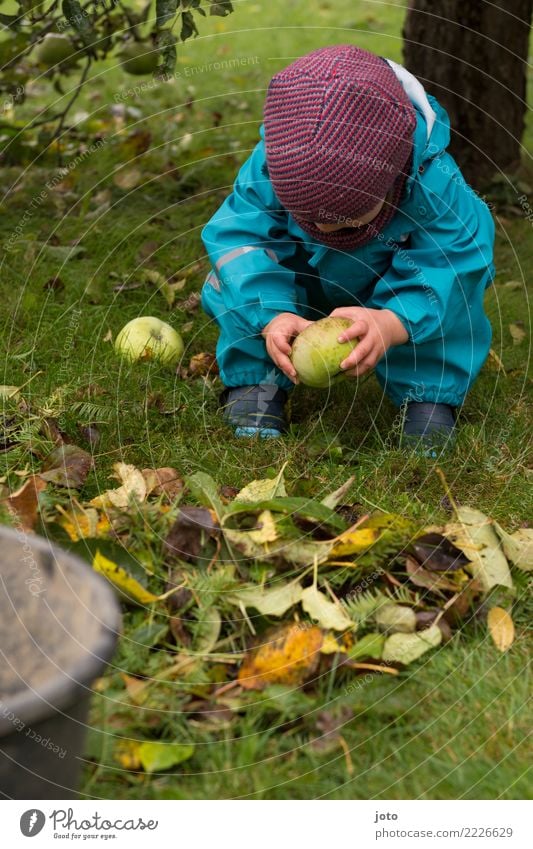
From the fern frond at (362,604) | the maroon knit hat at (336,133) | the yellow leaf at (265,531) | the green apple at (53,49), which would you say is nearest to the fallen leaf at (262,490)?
the yellow leaf at (265,531)

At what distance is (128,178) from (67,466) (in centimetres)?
201

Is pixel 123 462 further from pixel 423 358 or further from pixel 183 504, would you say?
pixel 423 358

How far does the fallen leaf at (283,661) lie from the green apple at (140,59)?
8.45 ft

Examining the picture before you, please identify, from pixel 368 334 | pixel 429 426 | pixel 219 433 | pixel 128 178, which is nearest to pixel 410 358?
pixel 429 426

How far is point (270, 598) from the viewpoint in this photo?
1.82 m

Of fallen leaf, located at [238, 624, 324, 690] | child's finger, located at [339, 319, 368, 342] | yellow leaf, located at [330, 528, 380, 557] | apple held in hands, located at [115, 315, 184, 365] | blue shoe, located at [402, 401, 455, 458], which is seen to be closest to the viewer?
fallen leaf, located at [238, 624, 324, 690]

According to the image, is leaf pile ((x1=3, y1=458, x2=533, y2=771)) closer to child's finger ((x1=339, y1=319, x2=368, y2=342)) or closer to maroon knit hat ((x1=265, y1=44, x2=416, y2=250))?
child's finger ((x1=339, y1=319, x2=368, y2=342))

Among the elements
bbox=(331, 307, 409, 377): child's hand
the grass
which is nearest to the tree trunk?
the grass

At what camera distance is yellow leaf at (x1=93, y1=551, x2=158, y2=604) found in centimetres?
177

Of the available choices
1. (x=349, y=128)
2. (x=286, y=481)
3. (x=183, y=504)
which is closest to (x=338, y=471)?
(x=286, y=481)

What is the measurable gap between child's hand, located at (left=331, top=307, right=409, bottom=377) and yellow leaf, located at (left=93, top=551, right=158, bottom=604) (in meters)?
0.78

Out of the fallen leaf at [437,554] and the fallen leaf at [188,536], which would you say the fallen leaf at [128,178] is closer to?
the fallen leaf at [188,536]
